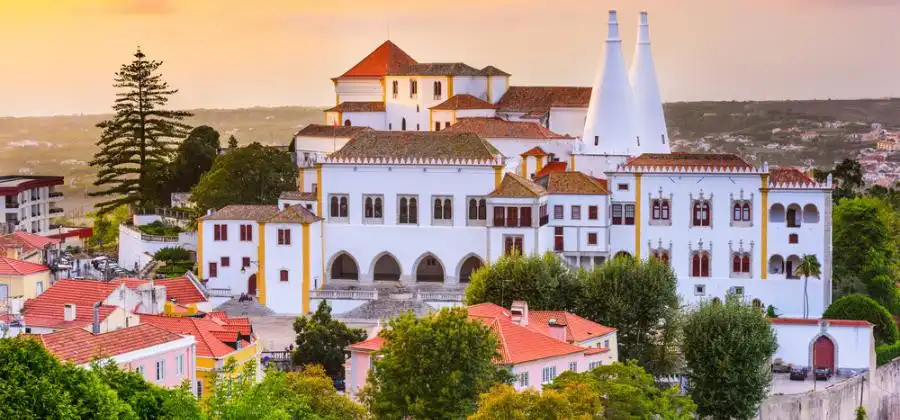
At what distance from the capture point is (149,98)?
314ft

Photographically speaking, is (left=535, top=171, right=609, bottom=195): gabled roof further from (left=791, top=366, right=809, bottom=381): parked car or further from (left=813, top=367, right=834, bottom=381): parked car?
(left=813, top=367, right=834, bottom=381): parked car

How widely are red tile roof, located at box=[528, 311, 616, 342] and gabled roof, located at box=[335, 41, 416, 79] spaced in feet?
117

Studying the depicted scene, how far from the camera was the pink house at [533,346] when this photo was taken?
2016 inches

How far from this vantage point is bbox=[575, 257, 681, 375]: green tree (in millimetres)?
61781

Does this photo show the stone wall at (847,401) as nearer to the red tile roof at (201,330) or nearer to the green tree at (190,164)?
the red tile roof at (201,330)

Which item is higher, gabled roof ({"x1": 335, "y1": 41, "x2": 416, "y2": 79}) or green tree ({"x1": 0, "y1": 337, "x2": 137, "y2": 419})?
gabled roof ({"x1": 335, "y1": 41, "x2": 416, "y2": 79})

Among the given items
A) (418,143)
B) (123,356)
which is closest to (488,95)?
(418,143)

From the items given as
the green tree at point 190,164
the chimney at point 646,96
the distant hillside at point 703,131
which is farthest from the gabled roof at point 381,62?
the distant hillside at point 703,131

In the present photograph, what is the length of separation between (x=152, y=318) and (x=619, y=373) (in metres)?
12.0

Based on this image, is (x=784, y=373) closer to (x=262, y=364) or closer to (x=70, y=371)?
(x=262, y=364)

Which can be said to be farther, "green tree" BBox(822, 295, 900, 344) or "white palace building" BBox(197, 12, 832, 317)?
"white palace building" BBox(197, 12, 832, 317)

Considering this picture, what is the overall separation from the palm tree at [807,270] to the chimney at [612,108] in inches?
403

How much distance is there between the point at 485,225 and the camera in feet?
242

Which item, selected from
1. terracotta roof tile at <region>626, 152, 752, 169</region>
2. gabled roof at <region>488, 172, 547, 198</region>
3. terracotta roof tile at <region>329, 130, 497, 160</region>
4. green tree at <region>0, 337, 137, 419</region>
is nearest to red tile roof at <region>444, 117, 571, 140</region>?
terracotta roof tile at <region>329, 130, 497, 160</region>
